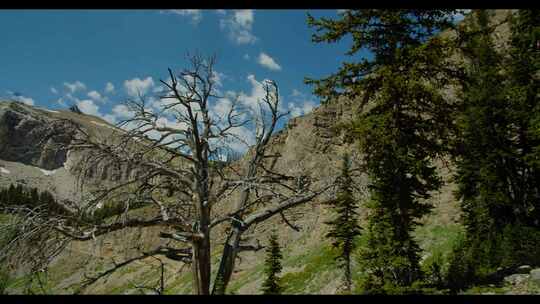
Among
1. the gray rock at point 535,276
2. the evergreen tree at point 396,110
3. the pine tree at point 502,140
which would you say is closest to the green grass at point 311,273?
the pine tree at point 502,140

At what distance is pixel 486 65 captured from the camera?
86.5 feet

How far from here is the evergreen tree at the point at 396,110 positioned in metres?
13.8

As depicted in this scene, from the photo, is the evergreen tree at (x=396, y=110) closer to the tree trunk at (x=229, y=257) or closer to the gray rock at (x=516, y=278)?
the gray rock at (x=516, y=278)

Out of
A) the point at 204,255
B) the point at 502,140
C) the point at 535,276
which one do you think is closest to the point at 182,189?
the point at 204,255

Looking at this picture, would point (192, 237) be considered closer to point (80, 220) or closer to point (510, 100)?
point (80, 220)

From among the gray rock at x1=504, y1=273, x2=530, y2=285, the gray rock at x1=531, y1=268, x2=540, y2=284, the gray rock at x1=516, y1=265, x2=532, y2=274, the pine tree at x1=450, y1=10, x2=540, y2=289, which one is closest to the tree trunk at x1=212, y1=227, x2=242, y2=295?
the gray rock at x1=504, y1=273, x2=530, y2=285

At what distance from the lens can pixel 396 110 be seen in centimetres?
1450

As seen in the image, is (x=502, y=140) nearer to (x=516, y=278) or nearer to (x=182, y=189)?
(x=516, y=278)

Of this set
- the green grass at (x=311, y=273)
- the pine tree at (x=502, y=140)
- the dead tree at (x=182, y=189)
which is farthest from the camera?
the green grass at (x=311, y=273)

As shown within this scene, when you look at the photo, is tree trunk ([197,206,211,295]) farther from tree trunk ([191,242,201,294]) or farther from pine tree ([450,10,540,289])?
pine tree ([450,10,540,289])

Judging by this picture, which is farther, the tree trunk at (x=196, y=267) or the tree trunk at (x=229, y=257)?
the tree trunk at (x=229, y=257)

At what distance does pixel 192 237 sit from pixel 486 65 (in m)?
24.2
